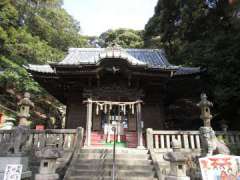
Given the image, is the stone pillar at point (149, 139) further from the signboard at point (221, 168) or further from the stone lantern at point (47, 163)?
the signboard at point (221, 168)

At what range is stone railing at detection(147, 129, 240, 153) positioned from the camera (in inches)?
352

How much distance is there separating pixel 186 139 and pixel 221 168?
4157mm

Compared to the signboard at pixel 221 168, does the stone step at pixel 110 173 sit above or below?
below

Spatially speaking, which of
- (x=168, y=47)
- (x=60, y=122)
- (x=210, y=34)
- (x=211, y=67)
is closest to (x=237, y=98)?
(x=211, y=67)

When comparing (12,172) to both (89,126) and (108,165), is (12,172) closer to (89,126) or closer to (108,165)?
(108,165)

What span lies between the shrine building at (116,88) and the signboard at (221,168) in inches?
200

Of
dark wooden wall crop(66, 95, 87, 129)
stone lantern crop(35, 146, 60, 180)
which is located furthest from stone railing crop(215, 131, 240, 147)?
dark wooden wall crop(66, 95, 87, 129)

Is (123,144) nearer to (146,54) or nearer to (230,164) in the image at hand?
(230,164)

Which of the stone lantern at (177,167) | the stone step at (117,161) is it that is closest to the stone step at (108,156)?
the stone step at (117,161)

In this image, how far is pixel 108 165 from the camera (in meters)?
7.93

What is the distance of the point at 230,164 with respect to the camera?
15.9ft

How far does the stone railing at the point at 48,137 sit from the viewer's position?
866 centimetres

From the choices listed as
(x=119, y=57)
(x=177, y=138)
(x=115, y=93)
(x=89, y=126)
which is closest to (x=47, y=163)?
(x=89, y=126)

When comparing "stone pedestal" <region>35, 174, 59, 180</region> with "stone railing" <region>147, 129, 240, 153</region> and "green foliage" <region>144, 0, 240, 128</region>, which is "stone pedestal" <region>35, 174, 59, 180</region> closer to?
"stone railing" <region>147, 129, 240, 153</region>
